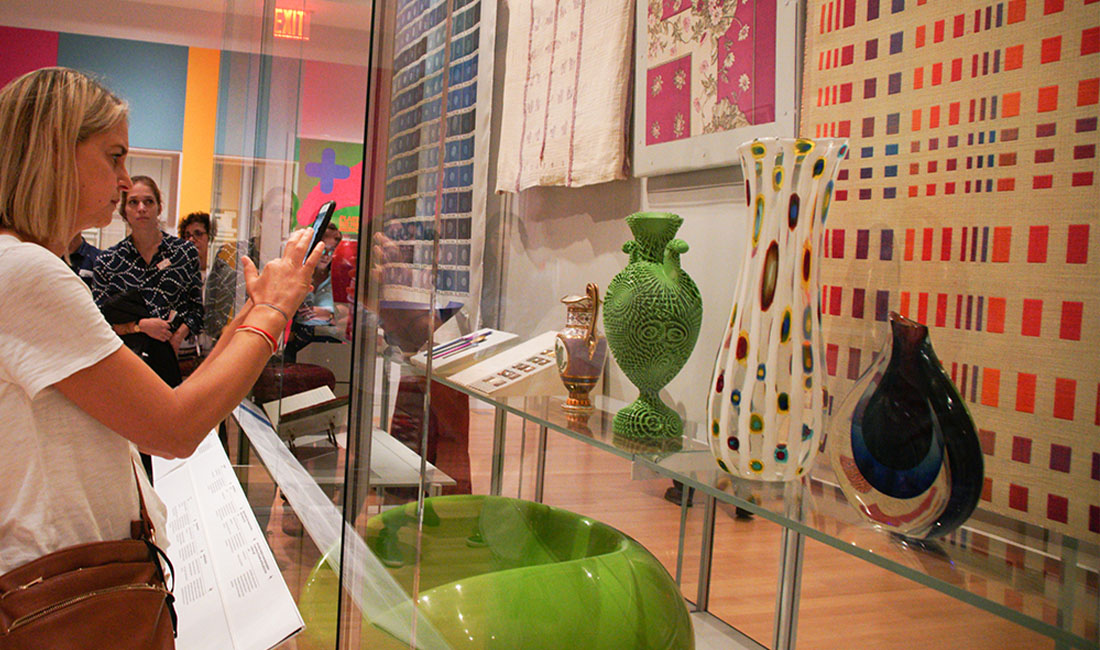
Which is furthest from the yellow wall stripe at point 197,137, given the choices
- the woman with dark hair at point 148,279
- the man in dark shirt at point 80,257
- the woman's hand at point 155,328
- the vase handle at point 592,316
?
the vase handle at point 592,316

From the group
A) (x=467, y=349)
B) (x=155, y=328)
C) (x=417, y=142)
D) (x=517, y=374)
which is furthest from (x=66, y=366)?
(x=155, y=328)

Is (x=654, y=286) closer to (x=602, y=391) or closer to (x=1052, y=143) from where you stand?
(x=1052, y=143)

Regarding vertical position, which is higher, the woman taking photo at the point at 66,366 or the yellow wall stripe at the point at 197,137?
the yellow wall stripe at the point at 197,137

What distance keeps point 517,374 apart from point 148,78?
7.61m

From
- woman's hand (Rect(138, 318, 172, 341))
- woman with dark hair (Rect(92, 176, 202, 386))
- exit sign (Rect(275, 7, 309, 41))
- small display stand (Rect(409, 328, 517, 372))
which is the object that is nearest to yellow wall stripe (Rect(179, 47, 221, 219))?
woman with dark hair (Rect(92, 176, 202, 386))

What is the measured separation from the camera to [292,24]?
2182mm

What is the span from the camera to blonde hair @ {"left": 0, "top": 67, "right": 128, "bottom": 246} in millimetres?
1076

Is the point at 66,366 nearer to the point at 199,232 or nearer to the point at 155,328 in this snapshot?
the point at 155,328

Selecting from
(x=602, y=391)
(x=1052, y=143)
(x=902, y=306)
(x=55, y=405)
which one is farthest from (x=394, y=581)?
(x=602, y=391)

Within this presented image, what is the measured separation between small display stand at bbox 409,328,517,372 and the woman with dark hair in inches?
62.1

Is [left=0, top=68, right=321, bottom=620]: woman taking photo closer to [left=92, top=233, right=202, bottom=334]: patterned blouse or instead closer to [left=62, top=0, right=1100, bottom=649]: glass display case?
[left=62, top=0, right=1100, bottom=649]: glass display case

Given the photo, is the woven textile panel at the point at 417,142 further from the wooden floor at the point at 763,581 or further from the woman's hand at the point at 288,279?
the wooden floor at the point at 763,581

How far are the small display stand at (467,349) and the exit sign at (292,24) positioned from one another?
800 mm

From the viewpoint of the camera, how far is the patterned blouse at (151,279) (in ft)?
11.0
